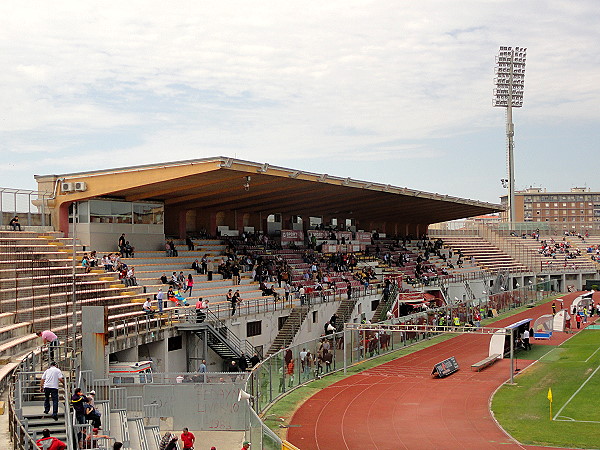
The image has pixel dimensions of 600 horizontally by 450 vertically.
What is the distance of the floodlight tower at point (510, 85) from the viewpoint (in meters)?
93.8

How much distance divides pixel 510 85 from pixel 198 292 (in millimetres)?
65152

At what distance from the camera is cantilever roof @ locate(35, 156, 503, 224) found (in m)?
38.5

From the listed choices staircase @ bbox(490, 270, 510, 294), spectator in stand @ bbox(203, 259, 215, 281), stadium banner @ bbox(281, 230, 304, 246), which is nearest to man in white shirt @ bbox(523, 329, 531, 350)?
spectator in stand @ bbox(203, 259, 215, 281)

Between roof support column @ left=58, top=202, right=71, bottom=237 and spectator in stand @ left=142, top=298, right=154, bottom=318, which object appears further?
roof support column @ left=58, top=202, right=71, bottom=237

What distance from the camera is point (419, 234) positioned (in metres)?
86.4

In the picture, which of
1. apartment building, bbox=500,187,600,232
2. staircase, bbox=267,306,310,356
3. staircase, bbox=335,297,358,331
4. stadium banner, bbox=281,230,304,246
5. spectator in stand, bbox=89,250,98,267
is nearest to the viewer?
spectator in stand, bbox=89,250,98,267

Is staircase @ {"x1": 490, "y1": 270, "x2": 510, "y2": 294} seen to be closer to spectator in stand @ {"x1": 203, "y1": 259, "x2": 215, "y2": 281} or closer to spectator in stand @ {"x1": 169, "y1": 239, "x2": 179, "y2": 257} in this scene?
spectator in stand @ {"x1": 203, "y1": 259, "x2": 215, "y2": 281}

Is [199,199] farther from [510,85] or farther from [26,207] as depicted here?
[510,85]

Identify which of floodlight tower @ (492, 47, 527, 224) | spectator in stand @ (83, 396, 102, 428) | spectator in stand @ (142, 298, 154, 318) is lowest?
spectator in stand @ (83, 396, 102, 428)

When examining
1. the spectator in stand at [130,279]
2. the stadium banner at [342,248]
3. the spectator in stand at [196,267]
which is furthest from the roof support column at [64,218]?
the stadium banner at [342,248]

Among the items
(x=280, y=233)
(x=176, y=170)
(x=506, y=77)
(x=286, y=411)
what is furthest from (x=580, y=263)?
(x=286, y=411)

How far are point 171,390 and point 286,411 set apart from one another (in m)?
4.60

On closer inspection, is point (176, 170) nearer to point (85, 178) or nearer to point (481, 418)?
point (85, 178)

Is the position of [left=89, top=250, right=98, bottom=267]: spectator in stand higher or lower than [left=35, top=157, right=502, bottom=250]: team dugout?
lower
